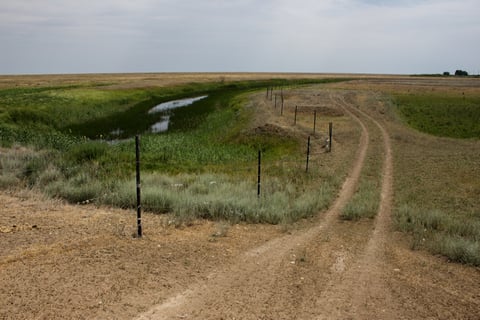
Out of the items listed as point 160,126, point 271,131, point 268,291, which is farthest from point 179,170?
point 160,126

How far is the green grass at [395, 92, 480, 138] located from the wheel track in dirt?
99.6 feet

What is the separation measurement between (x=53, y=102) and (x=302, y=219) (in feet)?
153

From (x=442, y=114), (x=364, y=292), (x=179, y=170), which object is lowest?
(x=179, y=170)

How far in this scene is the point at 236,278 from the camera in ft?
29.1

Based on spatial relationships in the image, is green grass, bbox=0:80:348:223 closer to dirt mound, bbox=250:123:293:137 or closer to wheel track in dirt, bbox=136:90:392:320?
dirt mound, bbox=250:123:293:137

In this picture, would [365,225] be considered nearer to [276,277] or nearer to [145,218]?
[276,277]

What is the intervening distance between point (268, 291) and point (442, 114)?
152 feet

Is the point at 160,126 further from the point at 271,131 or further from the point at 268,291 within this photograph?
the point at 268,291

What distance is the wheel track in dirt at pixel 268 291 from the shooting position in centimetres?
754

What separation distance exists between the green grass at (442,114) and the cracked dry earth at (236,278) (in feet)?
96.7

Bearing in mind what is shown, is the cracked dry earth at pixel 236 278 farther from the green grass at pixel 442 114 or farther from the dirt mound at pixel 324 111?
the dirt mound at pixel 324 111

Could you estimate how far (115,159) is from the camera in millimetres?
23891

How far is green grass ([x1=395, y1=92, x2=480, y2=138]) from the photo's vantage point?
38.6 m

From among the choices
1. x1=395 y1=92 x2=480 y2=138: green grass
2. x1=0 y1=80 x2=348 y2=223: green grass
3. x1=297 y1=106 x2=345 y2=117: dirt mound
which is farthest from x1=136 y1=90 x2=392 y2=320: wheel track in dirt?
x1=297 y1=106 x2=345 y2=117: dirt mound
